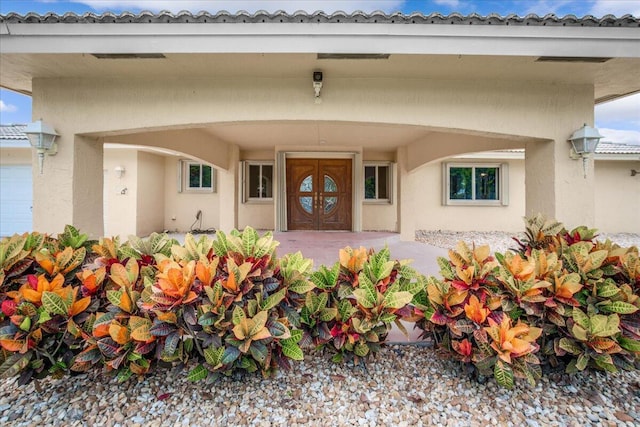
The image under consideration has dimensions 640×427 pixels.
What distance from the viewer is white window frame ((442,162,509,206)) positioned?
1362 cm

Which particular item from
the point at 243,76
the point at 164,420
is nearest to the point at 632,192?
the point at 243,76

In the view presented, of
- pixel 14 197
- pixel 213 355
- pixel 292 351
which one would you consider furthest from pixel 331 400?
pixel 14 197

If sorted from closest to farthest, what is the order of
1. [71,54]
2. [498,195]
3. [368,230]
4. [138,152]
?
[71,54] → [138,152] → [368,230] → [498,195]

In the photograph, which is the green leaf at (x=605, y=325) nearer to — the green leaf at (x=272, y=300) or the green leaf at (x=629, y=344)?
the green leaf at (x=629, y=344)

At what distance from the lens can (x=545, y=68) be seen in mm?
4664

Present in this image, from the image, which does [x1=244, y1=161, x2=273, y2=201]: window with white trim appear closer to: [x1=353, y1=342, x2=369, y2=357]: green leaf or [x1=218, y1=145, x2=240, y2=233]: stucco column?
[x1=218, y1=145, x2=240, y2=233]: stucco column

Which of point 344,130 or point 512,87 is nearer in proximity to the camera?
point 512,87

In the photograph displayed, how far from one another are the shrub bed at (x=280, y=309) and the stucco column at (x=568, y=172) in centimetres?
268

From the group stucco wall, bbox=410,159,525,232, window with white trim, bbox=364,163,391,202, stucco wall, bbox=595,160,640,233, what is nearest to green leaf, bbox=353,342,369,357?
window with white trim, bbox=364,163,391,202

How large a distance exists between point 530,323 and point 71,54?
6.23m

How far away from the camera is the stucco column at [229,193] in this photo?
10.3 meters

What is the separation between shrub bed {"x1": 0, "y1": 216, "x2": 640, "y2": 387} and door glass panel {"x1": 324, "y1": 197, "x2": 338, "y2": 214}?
29.8 feet

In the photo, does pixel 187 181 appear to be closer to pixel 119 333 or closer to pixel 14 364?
pixel 14 364

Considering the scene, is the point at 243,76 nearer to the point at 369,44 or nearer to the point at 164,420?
the point at 369,44
